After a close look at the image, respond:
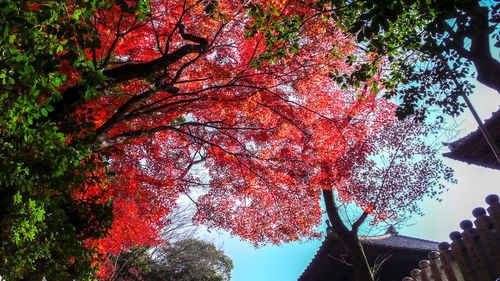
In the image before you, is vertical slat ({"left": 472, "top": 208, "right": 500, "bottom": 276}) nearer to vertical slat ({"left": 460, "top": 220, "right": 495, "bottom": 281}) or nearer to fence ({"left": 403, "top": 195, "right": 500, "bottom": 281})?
fence ({"left": 403, "top": 195, "right": 500, "bottom": 281})

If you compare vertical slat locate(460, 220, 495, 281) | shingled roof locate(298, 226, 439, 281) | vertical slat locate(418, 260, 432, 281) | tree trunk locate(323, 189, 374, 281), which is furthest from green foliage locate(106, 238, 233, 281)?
vertical slat locate(460, 220, 495, 281)

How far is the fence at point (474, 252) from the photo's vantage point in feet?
15.5

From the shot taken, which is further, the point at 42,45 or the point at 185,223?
the point at 185,223

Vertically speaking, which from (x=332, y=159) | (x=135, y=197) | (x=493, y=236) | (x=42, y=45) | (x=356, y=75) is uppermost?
(x=332, y=159)

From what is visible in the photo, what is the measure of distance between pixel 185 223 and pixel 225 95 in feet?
44.4

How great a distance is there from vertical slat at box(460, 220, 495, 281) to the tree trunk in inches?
190

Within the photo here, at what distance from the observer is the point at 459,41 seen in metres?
4.92

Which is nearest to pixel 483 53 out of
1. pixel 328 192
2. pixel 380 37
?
pixel 380 37

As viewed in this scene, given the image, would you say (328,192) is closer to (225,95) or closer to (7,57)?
(225,95)

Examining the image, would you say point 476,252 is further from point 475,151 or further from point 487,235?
point 475,151

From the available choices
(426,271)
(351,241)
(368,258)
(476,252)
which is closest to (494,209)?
(476,252)

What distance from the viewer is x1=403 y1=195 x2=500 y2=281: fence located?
4738 mm

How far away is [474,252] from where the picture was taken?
5.03 metres

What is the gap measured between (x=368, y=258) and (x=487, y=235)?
25.2 feet
